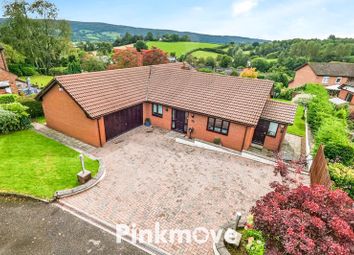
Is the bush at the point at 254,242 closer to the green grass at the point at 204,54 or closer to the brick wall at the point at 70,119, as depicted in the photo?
the brick wall at the point at 70,119

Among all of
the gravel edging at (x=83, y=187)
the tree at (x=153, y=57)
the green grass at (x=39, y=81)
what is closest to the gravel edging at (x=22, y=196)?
the gravel edging at (x=83, y=187)

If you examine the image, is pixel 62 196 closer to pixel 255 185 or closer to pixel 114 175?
pixel 114 175

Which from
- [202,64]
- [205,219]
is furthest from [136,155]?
[202,64]

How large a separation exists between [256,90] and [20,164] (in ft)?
58.7

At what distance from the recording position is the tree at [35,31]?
40.8 meters

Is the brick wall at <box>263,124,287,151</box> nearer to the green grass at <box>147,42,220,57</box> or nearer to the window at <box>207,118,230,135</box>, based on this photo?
the window at <box>207,118,230,135</box>

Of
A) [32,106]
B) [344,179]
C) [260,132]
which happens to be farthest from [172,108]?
[32,106]

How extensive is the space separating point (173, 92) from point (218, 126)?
556 cm

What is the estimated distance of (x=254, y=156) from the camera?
14.8 meters

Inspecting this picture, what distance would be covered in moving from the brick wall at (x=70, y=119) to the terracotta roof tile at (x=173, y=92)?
856 millimetres

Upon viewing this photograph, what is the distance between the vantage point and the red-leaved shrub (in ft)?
15.6

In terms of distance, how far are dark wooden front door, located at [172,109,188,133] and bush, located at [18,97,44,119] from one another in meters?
13.4

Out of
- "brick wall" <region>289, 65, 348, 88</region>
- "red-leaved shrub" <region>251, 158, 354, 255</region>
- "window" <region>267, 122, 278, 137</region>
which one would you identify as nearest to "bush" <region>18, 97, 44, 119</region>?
"window" <region>267, 122, 278, 137</region>

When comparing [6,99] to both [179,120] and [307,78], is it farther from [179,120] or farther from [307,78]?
[307,78]
